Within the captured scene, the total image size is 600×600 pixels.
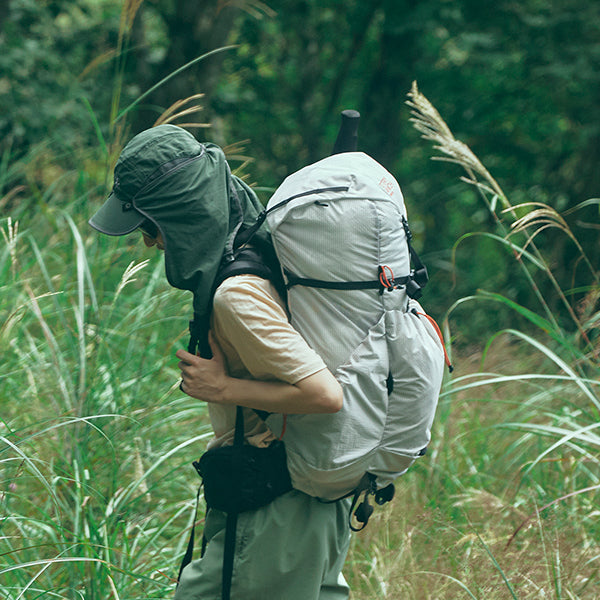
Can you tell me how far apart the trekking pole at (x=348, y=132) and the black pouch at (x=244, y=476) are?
846 mm

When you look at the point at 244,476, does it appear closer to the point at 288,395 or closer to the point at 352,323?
the point at 288,395

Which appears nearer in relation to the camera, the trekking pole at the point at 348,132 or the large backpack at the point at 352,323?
the large backpack at the point at 352,323

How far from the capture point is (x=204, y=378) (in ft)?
5.69

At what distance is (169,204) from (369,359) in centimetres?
61

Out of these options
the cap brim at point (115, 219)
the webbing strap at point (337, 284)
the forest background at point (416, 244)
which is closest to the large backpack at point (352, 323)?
the webbing strap at point (337, 284)

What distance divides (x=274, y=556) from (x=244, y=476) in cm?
24

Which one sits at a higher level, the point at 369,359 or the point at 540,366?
the point at 369,359

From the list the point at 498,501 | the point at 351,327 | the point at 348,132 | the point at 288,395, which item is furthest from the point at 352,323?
the point at 498,501

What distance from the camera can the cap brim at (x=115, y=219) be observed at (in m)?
1.74

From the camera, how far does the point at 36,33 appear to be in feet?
22.1

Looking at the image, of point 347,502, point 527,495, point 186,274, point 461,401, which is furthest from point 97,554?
point 461,401

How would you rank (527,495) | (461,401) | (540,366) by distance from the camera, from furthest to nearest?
(540,366), (461,401), (527,495)

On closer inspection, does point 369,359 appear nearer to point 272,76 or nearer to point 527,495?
point 527,495

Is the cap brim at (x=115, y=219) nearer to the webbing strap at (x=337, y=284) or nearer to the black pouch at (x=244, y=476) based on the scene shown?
the webbing strap at (x=337, y=284)
